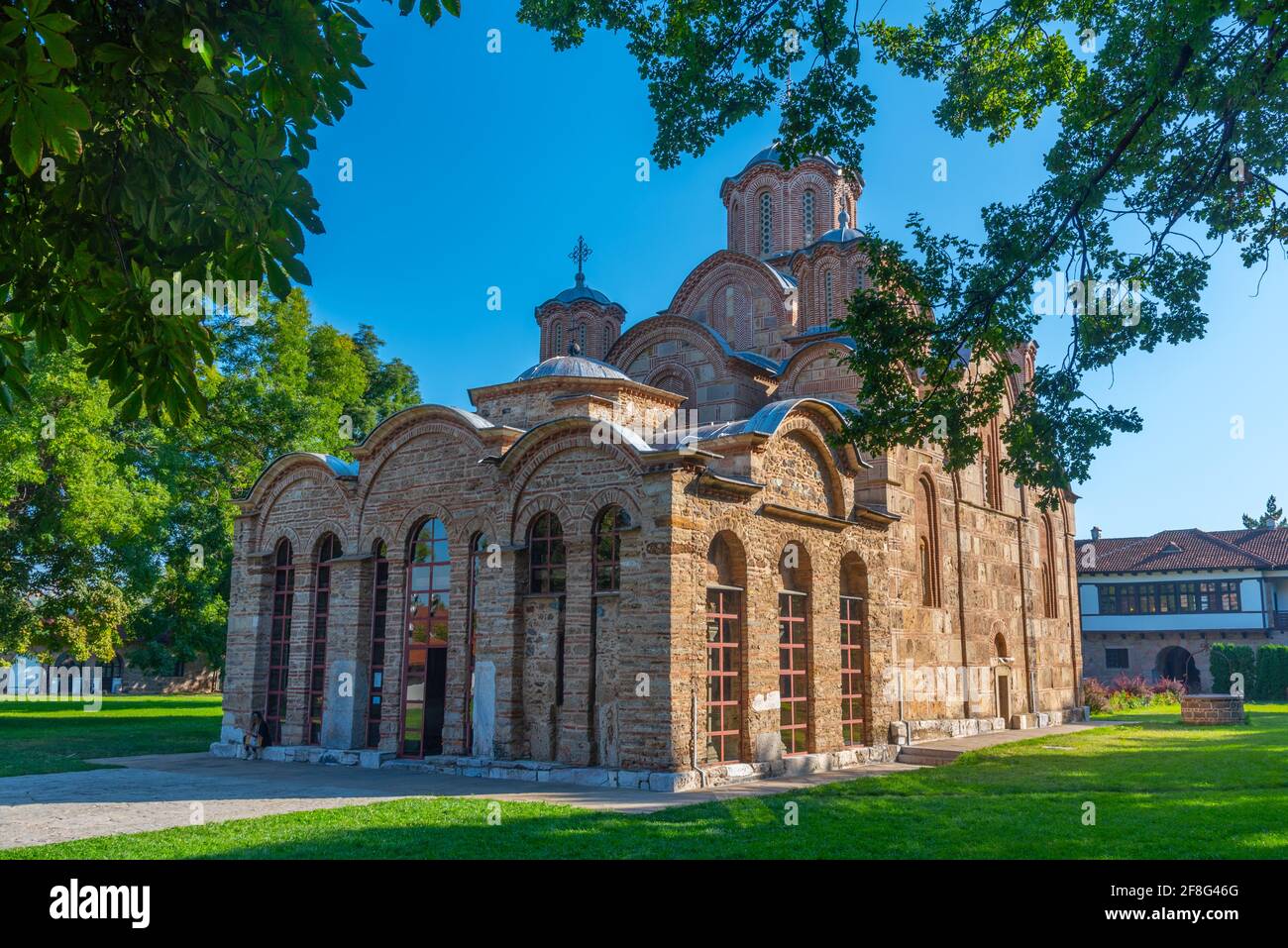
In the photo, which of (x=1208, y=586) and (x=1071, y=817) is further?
(x=1208, y=586)

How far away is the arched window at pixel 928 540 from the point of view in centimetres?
2066

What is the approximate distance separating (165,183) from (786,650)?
12510 millimetres

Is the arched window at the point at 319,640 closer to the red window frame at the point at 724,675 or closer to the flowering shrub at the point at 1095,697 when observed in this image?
Result: the red window frame at the point at 724,675

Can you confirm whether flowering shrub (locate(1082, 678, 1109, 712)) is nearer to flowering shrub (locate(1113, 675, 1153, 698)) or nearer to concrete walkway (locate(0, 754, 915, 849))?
flowering shrub (locate(1113, 675, 1153, 698))

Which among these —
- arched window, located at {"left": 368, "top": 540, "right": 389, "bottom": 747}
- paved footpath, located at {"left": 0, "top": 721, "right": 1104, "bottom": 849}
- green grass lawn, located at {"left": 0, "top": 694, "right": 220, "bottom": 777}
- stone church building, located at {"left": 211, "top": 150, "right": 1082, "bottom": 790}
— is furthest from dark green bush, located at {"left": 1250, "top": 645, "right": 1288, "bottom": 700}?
green grass lawn, located at {"left": 0, "top": 694, "right": 220, "bottom": 777}

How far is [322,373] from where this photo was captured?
33844mm

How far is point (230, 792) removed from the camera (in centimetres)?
1327

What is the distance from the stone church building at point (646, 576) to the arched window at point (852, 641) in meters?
0.04

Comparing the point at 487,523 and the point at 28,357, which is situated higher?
the point at 28,357

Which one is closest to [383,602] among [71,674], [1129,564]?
[71,674]

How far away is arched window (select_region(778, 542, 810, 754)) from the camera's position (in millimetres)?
15656

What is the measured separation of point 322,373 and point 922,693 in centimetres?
2333

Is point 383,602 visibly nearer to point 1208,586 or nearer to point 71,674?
point 71,674

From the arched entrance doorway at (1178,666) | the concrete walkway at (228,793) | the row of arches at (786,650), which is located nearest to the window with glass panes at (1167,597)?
the arched entrance doorway at (1178,666)
